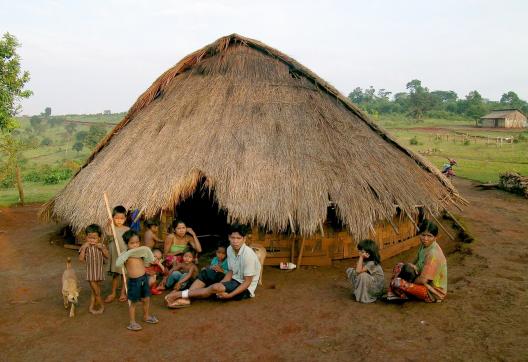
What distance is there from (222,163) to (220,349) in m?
3.72

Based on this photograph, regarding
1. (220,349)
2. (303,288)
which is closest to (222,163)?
(303,288)

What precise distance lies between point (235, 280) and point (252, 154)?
2.62 metres

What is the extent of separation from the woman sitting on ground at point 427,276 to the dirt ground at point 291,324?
177 millimetres

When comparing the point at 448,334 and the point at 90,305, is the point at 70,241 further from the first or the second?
the point at 448,334

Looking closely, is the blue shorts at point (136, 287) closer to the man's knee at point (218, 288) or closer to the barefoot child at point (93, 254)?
the barefoot child at point (93, 254)

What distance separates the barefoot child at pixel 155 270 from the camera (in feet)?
21.5

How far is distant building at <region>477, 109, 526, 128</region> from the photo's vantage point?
40312mm

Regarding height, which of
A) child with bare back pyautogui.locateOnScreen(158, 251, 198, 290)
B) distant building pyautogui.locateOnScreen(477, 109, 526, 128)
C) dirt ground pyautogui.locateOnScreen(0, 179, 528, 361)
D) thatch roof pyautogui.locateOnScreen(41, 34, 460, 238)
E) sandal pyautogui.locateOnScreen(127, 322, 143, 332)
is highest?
distant building pyautogui.locateOnScreen(477, 109, 526, 128)

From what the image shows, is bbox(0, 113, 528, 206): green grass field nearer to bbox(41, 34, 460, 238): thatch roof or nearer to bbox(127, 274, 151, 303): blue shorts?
bbox(41, 34, 460, 238): thatch roof

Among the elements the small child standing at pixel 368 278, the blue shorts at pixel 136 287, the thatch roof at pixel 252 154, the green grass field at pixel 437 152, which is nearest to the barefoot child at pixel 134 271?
the blue shorts at pixel 136 287

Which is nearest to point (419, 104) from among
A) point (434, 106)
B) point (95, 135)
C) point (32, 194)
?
point (434, 106)

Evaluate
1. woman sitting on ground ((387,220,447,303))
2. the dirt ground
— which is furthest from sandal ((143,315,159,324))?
woman sitting on ground ((387,220,447,303))

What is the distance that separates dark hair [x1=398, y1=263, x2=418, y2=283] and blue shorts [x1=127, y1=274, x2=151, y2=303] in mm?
3504

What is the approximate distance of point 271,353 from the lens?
4.72m
